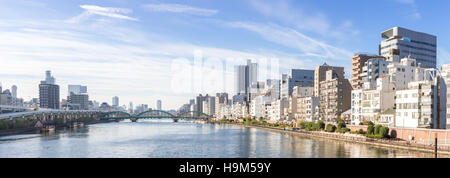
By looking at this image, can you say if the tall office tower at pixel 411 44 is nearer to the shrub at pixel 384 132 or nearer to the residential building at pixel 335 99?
the residential building at pixel 335 99

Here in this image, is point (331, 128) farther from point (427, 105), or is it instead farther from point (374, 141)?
point (427, 105)

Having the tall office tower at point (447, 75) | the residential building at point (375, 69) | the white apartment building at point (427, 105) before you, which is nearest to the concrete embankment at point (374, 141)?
the white apartment building at point (427, 105)

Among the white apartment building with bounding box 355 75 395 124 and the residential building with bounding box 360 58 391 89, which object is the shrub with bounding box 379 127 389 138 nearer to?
the white apartment building with bounding box 355 75 395 124

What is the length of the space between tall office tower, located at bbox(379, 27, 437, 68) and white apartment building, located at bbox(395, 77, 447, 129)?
51.4 meters

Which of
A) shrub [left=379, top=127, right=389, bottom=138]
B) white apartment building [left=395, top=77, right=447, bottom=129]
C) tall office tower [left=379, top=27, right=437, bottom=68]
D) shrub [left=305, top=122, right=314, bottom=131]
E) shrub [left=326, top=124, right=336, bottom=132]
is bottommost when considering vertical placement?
shrub [left=305, top=122, right=314, bottom=131]

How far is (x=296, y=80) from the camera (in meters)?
135

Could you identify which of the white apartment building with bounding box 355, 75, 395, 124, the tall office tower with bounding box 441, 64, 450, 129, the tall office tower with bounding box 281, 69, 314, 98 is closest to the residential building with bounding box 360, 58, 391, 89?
the white apartment building with bounding box 355, 75, 395, 124

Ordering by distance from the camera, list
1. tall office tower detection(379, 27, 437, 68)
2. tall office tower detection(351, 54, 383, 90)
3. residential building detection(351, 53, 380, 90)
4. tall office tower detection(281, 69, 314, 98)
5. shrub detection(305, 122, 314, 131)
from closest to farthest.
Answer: shrub detection(305, 122, 314, 131) < tall office tower detection(351, 54, 383, 90) < residential building detection(351, 53, 380, 90) < tall office tower detection(379, 27, 437, 68) < tall office tower detection(281, 69, 314, 98)

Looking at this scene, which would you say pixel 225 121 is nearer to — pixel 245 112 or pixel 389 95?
pixel 245 112

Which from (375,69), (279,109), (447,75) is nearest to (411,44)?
(375,69)

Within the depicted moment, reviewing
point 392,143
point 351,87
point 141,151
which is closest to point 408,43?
point 351,87

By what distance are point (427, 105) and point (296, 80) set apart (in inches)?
3553

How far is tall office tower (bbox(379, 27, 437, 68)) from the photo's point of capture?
96.9m
